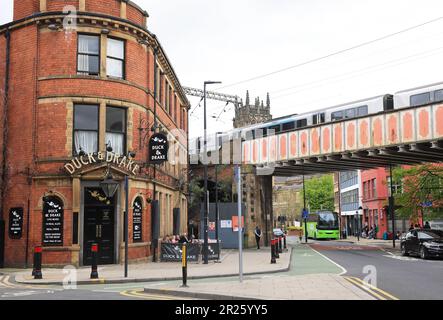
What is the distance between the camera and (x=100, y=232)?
21.7m

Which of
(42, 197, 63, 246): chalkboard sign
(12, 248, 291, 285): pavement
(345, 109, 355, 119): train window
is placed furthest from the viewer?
(345, 109, 355, 119): train window

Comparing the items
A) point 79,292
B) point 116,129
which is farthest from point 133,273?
point 116,129

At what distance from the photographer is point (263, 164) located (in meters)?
37.7

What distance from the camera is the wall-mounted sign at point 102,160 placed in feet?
69.7

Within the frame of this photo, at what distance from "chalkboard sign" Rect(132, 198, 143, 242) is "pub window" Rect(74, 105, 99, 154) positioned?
3.07 m

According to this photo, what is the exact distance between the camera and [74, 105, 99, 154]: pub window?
21.9m

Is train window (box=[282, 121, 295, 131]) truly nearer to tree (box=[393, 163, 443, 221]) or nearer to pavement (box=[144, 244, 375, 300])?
tree (box=[393, 163, 443, 221])

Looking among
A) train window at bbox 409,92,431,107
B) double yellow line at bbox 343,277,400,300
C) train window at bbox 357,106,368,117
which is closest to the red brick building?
double yellow line at bbox 343,277,400,300

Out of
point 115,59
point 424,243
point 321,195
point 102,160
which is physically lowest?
point 424,243

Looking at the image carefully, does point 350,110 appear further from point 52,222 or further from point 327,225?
point 327,225

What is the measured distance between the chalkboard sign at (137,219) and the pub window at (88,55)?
5.97 metres

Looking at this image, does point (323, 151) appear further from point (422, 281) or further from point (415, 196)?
point (422, 281)

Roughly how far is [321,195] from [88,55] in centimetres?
7338
